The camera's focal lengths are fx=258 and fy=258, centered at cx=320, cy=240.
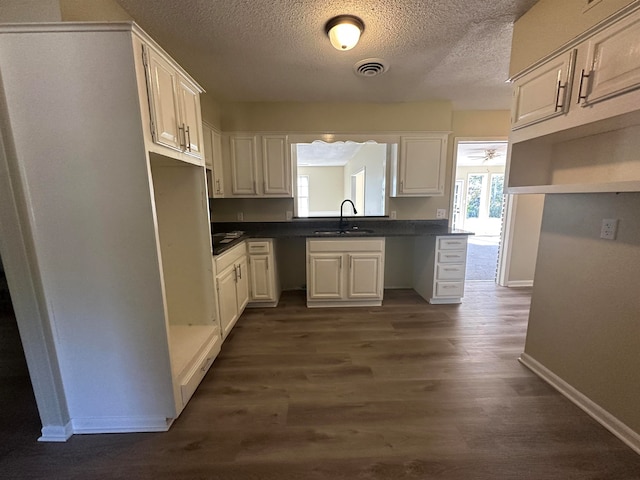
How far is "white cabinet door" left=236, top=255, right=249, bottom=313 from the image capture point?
2654 mm

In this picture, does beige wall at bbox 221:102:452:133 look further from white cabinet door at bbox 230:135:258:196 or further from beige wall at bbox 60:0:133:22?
beige wall at bbox 60:0:133:22

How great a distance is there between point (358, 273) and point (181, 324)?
6.05 feet

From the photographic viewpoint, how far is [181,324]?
6.90ft

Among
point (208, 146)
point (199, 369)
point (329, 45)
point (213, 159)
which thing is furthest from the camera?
point (213, 159)

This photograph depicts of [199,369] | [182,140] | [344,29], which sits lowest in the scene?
[199,369]

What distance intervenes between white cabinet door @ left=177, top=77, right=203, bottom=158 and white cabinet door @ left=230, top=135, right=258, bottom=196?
1.28 m

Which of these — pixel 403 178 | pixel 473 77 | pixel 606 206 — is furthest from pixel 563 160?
pixel 403 178

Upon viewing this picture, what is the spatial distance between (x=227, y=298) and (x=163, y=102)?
1601 mm

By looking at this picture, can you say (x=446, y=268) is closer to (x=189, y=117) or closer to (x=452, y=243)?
(x=452, y=243)

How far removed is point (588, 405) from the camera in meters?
1.55

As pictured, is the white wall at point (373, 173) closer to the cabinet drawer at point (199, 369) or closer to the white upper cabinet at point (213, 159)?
the white upper cabinet at point (213, 159)

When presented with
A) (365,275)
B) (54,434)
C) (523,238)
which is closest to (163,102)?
(54,434)

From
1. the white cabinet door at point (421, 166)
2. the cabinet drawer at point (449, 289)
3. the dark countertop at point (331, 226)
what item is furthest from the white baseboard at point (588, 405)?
the white cabinet door at point (421, 166)

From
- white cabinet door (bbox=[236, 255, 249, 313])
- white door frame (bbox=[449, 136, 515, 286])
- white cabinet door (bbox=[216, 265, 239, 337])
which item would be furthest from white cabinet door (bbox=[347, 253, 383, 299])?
white door frame (bbox=[449, 136, 515, 286])
